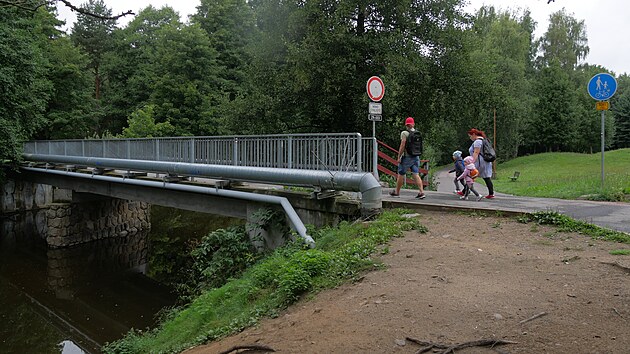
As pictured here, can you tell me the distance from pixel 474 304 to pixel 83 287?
47.6 feet

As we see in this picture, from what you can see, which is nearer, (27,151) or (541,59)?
(27,151)

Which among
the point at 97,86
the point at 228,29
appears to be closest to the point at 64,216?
the point at 228,29

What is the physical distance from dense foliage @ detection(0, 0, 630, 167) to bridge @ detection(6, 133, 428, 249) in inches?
158

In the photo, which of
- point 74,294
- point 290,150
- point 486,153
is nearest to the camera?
point 290,150

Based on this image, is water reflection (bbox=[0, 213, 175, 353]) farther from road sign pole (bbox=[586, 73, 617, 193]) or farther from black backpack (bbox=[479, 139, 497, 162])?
road sign pole (bbox=[586, 73, 617, 193])

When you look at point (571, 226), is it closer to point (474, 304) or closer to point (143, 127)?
point (474, 304)

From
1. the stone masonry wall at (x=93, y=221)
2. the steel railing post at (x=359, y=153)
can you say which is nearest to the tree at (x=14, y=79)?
the stone masonry wall at (x=93, y=221)

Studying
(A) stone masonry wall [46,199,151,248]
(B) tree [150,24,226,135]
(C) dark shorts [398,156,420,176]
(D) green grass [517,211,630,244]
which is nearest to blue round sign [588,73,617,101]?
(C) dark shorts [398,156,420,176]

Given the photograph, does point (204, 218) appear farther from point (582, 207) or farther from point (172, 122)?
point (582, 207)

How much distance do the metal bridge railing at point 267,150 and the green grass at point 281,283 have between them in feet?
4.64

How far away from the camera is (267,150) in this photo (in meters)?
10.2

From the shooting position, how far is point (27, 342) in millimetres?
10844

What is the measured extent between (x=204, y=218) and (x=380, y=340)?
24.0 metres

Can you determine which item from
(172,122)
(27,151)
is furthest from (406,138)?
(172,122)
